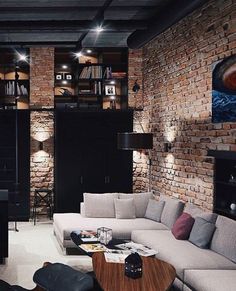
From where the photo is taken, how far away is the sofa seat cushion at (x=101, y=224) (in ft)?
24.1

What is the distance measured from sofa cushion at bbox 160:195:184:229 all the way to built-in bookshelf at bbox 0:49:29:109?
464 cm

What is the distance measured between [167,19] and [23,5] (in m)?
2.26

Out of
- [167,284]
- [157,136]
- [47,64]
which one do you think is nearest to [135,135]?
[157,136]

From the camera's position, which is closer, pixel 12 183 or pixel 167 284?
pixel 167 284

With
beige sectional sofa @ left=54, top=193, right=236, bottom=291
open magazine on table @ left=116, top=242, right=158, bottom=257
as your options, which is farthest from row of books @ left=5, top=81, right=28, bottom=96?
open magazine on table @ left=116, top=242, right=158, bottom=257

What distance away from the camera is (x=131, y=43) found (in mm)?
9094

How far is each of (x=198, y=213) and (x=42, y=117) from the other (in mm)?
5141

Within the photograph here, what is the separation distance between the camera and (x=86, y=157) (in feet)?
34.2

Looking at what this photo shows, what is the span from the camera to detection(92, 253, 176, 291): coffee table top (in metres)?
4.30

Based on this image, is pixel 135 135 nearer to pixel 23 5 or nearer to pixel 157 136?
pixel 157 136

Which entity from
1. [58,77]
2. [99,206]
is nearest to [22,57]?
[58,77]

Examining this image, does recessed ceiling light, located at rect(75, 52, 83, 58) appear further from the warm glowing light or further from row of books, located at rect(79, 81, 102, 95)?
the warm glowing light

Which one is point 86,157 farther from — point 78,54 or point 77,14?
point 77,14

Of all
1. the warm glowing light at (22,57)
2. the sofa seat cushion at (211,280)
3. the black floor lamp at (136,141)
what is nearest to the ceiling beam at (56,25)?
the black floor lamp at (136,141)
